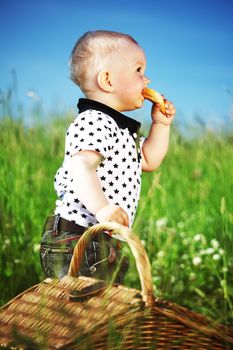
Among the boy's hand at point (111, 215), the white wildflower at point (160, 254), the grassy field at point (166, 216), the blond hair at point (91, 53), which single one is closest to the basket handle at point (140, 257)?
the boy's hand at point (111, 215)

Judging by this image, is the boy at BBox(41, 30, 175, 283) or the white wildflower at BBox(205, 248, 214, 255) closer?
the boy at BBox(41, 30, 175, 283)

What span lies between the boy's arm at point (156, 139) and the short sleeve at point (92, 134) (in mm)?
219

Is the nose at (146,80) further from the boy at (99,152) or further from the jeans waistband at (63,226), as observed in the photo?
the jeans waistband at (63,226)

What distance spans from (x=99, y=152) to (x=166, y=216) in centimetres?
128

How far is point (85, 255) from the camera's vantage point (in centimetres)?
207

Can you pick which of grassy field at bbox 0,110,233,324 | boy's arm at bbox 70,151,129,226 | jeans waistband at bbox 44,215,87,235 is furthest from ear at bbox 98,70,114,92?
grassy field at bbox 0,110,233,324

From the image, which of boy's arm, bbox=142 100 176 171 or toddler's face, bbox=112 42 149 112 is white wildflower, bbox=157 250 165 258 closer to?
boy's arm, bbox=142 100 176 171

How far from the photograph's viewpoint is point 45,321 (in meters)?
1.82

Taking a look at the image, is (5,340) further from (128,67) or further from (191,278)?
(191,278)

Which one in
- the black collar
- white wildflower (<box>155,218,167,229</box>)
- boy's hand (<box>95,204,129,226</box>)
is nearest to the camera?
boy's hand (<box>95,204,129,226</box>)

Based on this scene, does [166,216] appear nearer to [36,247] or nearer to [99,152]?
[36,247]

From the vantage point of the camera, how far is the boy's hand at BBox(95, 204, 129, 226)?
187 centimetres

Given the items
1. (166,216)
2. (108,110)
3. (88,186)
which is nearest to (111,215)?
(88,186)

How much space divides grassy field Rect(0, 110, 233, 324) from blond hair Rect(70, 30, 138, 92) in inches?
29.3
